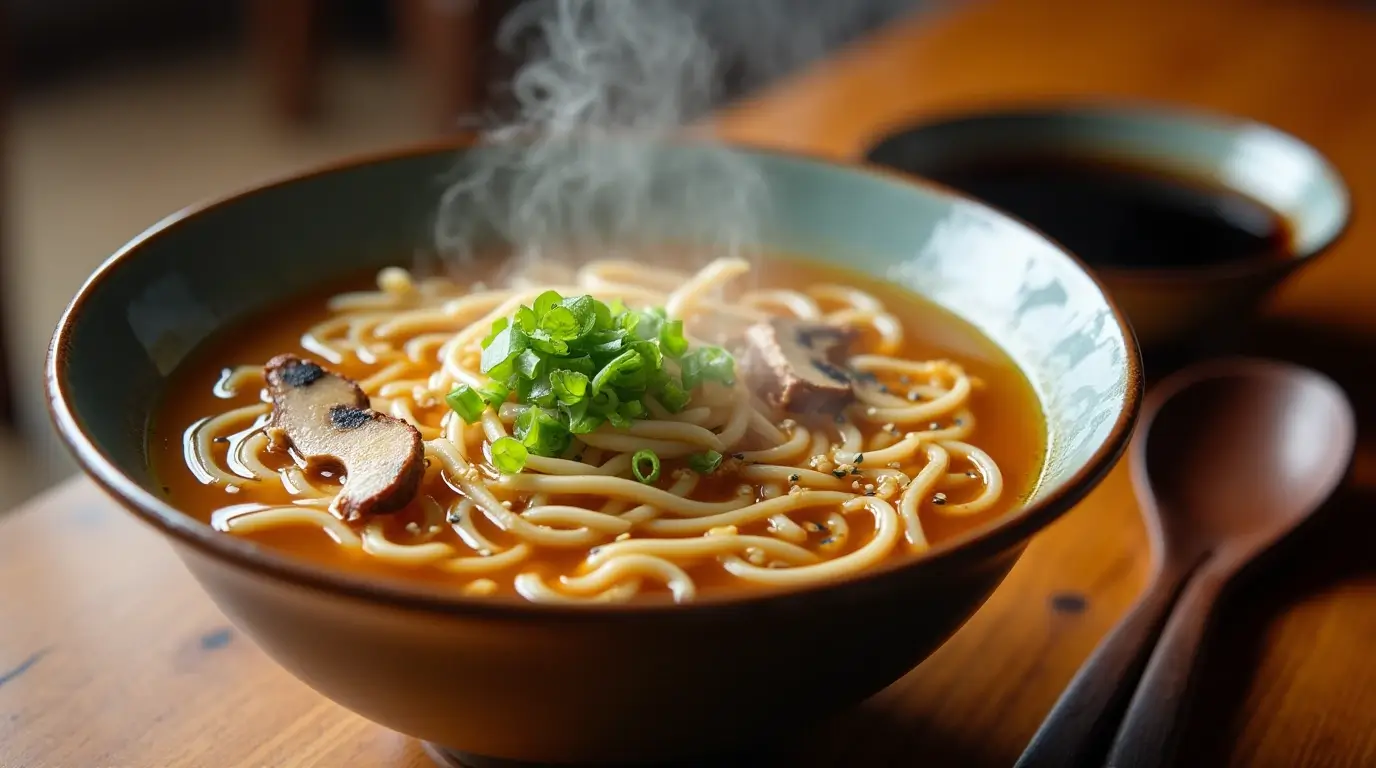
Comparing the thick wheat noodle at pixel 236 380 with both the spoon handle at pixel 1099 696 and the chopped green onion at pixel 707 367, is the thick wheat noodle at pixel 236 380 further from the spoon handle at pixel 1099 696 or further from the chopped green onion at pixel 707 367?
the spoon handle at pixel 1099 696

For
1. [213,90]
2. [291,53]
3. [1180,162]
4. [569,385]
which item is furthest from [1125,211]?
[213,90]

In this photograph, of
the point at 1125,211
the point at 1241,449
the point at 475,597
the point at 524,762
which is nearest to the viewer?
the point at 475,597

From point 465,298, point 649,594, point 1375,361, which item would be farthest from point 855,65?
point 649,594

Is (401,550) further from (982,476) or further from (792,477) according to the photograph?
(982,476)

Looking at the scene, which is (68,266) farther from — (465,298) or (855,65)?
(465,298)

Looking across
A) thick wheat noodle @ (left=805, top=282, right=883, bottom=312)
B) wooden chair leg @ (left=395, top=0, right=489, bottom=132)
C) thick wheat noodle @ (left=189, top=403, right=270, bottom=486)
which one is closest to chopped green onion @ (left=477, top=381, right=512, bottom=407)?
thick wheat noodle @ (left=189, top=403, right=270, bottom=486)

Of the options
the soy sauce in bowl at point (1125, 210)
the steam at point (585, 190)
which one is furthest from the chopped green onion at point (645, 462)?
the soy sauce in bowl at point (1125, 210)

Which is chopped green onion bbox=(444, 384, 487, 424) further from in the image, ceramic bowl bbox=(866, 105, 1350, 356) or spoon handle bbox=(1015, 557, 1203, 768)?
ceramic bowl bbox=(866, 105, 1350, 356)
